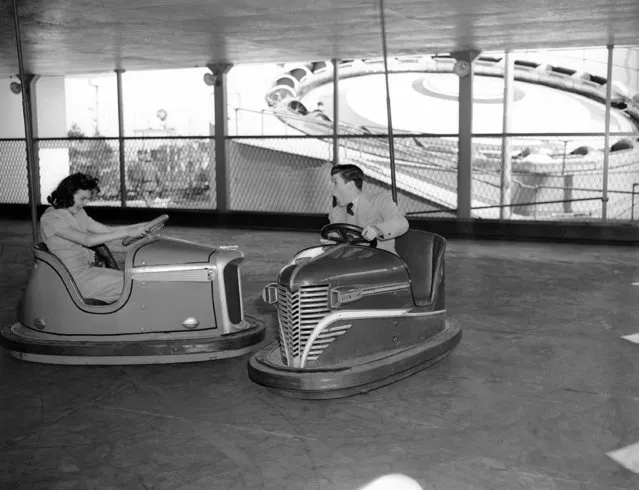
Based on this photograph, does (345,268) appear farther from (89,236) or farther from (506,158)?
(506,158)

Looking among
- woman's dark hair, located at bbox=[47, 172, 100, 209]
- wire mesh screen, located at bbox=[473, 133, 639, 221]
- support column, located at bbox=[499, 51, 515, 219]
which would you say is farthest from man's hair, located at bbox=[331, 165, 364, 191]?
wire mesh screen, located at bbox=[473, 133, 639, 221]

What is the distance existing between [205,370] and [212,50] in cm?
603

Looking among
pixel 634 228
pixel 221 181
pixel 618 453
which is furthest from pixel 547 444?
pixel 221 181

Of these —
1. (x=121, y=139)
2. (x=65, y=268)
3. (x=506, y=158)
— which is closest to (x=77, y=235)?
(x=65, y=268)

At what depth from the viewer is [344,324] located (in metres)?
3.07

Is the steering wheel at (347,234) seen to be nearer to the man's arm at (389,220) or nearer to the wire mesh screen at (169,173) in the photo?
the man's arm at (389,220)

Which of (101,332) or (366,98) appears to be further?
(366,98)

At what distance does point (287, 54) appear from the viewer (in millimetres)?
9188

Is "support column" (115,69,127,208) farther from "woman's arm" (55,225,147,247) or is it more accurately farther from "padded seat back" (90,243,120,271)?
"woman's arm" (55,225,147,247)

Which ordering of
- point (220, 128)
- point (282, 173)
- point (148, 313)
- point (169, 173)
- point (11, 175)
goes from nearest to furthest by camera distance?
1. point (148, 313)
2. point (220, 128)
3. point (282, 173)
4. point (169, 173)
5. point (11, 175)

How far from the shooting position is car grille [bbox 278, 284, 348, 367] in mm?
3010

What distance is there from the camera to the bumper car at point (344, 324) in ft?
9.87

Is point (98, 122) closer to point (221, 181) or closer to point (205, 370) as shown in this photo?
point (221, 181)

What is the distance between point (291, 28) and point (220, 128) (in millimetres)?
3326
